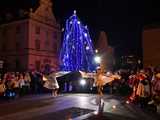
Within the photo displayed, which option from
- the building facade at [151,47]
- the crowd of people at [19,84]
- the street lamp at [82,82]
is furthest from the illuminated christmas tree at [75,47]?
the building facade at [151,47]

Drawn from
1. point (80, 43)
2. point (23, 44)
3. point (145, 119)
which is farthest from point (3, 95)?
point (23, 44)

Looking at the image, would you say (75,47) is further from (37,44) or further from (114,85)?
(37,44)

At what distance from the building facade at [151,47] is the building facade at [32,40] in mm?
14939

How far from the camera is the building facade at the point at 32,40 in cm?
4256

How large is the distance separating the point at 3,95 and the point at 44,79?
13.0 ft

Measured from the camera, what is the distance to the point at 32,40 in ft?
141

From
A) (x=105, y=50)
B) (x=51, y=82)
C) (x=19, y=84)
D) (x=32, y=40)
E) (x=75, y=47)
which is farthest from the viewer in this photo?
(x=105, y=50)

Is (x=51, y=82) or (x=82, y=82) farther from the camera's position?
(x=82, y=82)

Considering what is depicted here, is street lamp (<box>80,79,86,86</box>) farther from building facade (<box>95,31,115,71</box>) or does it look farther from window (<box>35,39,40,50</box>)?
building facade (<box>95,31,115,71</box>)

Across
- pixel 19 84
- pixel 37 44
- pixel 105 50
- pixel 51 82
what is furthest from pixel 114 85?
pixel 105 50

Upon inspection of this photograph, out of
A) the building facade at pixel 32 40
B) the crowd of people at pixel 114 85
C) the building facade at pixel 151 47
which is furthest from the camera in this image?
the building facade at pixel 151 47

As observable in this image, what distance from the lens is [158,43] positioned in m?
46.4

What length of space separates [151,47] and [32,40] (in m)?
19.6

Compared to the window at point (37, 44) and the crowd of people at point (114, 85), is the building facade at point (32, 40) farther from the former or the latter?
the crowd of people at point (114, 85)
